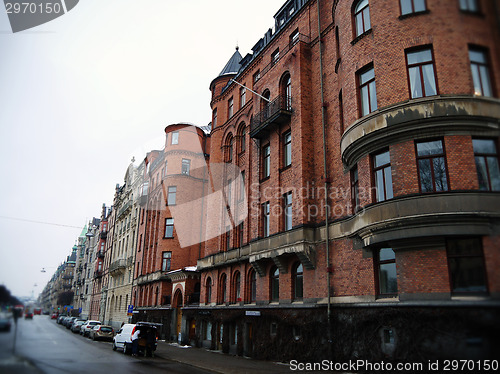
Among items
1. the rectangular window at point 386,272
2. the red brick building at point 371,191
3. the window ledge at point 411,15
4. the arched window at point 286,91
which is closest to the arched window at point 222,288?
the red brick building at point 371,191

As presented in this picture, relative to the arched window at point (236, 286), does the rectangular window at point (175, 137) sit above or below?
above

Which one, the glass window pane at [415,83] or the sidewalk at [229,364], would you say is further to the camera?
the sidewalk at [229,364]

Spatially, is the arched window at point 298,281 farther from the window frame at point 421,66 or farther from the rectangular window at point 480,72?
the rectangular window at point 480,72

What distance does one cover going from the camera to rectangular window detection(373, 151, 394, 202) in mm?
14758

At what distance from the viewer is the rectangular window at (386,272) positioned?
14.6m

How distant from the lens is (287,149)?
23.1 m

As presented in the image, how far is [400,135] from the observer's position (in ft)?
46.5

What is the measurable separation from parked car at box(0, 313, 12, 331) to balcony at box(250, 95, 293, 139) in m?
16.9

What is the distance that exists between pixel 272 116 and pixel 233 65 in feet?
53.9

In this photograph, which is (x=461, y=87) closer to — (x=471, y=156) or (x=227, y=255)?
(x=471, y=156)

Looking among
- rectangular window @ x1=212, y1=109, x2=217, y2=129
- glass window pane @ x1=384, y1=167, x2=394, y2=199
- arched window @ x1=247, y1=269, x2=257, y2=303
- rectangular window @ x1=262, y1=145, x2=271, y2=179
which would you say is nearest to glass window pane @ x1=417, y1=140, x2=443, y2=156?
glass window pane @ x1=384, y1=167, x2=394, y2=199

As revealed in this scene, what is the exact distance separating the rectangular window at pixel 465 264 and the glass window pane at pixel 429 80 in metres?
5.31

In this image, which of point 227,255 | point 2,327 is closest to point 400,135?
point 2,327

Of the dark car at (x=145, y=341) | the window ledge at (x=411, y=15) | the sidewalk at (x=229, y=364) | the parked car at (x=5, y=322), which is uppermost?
the window ledge at (x=411, y=15)
